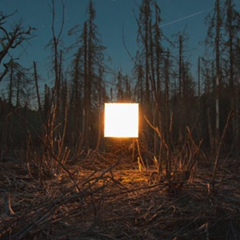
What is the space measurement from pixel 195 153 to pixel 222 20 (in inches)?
444

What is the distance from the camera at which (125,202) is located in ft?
12.6

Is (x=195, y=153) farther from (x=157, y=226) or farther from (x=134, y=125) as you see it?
(x=134, y=125)

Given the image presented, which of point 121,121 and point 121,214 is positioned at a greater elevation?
point 121,121

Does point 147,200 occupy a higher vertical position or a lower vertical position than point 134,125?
lower

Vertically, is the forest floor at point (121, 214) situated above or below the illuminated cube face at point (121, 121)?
below

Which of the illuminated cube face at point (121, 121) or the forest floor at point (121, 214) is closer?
the forest floor at point (121, 214)

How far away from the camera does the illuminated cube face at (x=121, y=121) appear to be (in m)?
6.54

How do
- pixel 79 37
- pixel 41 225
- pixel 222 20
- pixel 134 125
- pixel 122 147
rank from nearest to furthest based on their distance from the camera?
1. pixel 41 225
2. pixel 134 125
3. pixel 122 147
4. pixel 222 20
5. pixel 79 37

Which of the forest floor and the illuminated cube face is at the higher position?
the illuminated cube face

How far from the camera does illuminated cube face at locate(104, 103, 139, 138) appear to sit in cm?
654

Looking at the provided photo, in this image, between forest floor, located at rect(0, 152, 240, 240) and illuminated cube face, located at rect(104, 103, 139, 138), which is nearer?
forest floor, located at rect(0, 152, 240, 240)

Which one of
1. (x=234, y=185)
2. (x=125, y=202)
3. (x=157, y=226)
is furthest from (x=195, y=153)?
(x=157, y=226)

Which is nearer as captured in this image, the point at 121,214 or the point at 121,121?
the point at 121,214

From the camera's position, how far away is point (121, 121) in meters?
6.64
